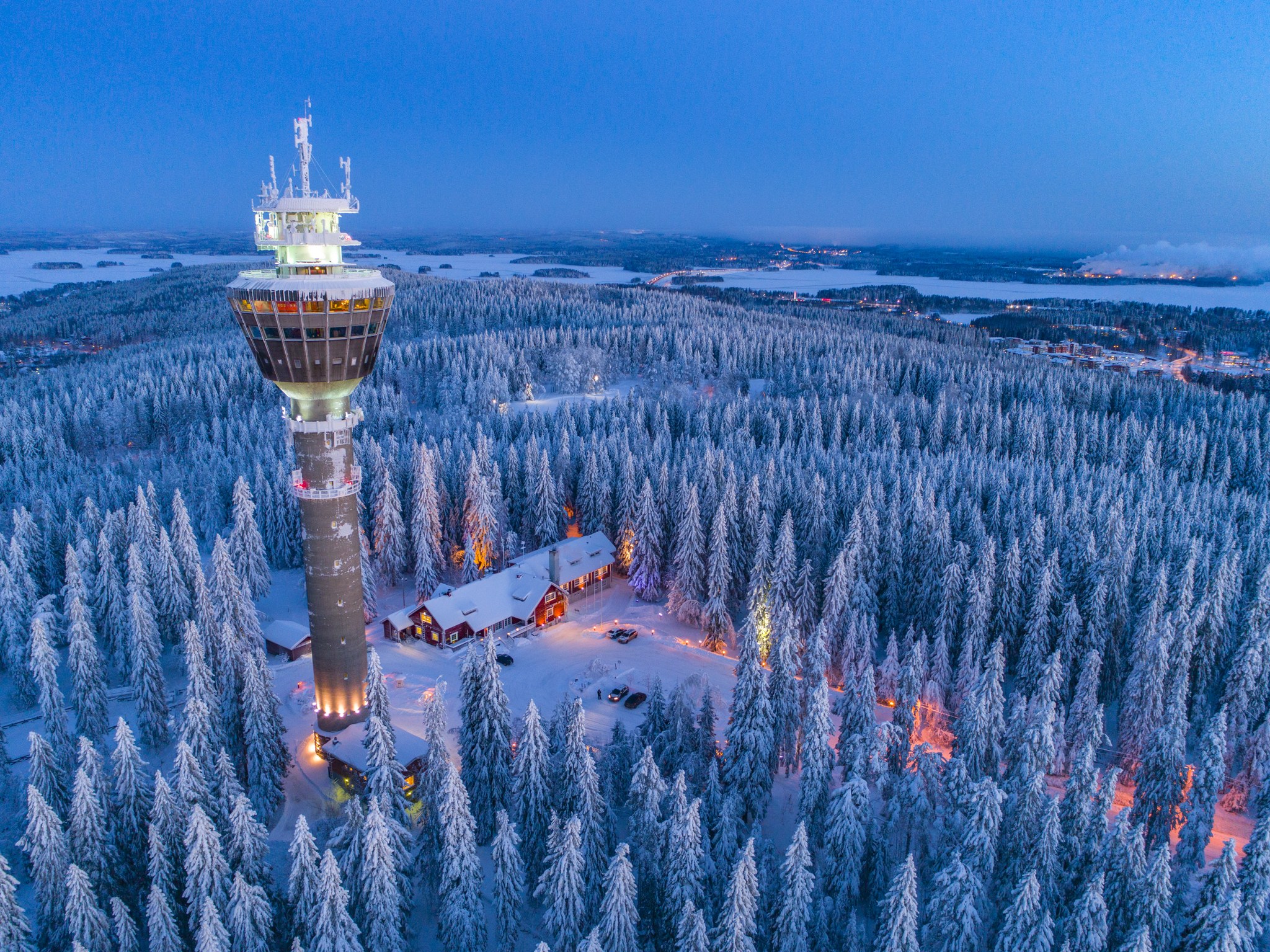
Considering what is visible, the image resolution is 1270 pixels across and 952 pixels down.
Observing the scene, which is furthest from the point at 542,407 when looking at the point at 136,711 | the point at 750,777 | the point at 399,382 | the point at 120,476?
the point at 750,777

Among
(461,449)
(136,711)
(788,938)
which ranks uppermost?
(461,449)

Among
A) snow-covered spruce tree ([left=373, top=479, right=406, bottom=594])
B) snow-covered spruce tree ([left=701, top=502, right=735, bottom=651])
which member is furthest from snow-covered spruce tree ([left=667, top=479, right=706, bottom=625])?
snow-covered spruce tree ([left=373, top=479, right=406, bottom=594])

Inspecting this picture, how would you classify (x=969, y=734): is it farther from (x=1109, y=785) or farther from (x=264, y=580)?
(x=264, y=580)

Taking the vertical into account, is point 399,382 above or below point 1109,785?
above

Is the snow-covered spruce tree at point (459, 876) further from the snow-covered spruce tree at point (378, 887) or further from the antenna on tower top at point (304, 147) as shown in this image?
the antenna on tower top at point (304, 147)

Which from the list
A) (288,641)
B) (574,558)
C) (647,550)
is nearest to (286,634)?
(288,641)

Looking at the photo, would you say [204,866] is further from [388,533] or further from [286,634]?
[388,533]

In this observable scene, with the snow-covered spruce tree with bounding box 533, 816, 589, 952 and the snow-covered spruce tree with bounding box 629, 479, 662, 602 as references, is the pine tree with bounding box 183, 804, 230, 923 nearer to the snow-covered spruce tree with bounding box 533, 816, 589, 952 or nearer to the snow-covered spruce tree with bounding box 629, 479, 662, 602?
the snow-covered spruce tree with bounding box 533, 816, 589, 952
